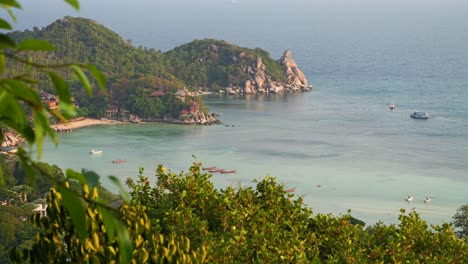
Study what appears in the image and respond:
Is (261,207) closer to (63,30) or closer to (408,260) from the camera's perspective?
(408,260)

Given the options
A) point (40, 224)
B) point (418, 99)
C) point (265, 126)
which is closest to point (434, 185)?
point (265, 126)

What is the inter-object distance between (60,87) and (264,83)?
82012mm

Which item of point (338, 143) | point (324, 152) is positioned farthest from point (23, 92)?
point (338, 143)

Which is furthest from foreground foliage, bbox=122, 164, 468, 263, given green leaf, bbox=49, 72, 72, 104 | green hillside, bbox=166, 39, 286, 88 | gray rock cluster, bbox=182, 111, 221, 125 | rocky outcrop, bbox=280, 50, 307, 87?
rocky outcrop, bbox=280, 50, 307, 87

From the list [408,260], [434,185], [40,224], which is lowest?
[434,185]

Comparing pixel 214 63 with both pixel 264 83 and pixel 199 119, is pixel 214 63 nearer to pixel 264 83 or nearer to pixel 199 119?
pixel 264 83

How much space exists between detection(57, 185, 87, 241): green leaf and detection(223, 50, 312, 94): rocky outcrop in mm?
79525

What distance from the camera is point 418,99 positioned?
247 feet

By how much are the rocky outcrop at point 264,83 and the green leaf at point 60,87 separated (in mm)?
79531

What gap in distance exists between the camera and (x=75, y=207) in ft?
4.79

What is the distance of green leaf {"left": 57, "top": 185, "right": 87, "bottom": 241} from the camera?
4.72 feet

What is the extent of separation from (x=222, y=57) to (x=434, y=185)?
45318mm

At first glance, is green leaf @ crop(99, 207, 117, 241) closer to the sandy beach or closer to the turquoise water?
the turquoise water

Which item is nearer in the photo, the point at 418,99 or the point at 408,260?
the point at 408,260
